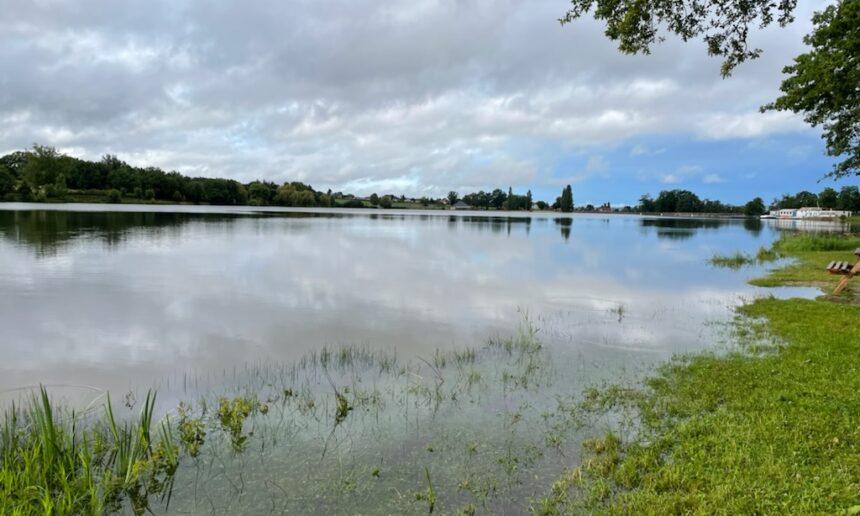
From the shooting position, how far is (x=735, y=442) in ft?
18.3

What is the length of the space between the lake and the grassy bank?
0.58m

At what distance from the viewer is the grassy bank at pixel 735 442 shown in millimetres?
4578

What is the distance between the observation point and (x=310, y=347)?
11.1m

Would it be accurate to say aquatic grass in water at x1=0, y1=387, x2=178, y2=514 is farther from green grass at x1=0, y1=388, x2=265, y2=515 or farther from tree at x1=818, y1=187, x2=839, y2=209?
tree at x1=818, y1=187, x2=839, y2=209

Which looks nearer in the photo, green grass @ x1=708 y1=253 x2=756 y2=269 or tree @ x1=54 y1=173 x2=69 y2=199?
green grass @ x1=708 y1=253 x2=756 y2=269

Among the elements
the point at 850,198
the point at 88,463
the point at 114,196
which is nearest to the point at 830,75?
the point at 88,463

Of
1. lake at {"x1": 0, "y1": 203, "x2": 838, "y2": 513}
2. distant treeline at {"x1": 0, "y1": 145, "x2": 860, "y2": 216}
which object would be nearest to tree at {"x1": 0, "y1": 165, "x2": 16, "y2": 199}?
distant treeline at {"x1": 0, "y1": 145, "x2": 860, "y2": 216}

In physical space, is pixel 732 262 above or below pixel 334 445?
above

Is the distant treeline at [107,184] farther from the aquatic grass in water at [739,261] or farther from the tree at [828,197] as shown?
Answer: the aquatic grass in water at [739,261]

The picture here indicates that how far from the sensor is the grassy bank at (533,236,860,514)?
4578 millimetres

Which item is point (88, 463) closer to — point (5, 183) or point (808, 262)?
point (808, 262)

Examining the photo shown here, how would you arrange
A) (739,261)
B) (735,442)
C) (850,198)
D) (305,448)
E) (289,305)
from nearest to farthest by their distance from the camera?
(735,442) < (305,448) < (289,305) < (739,261) < (850,198)

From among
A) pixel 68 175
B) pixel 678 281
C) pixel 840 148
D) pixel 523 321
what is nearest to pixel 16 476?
pixel 523 321

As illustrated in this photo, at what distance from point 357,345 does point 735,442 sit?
24.9 ft
